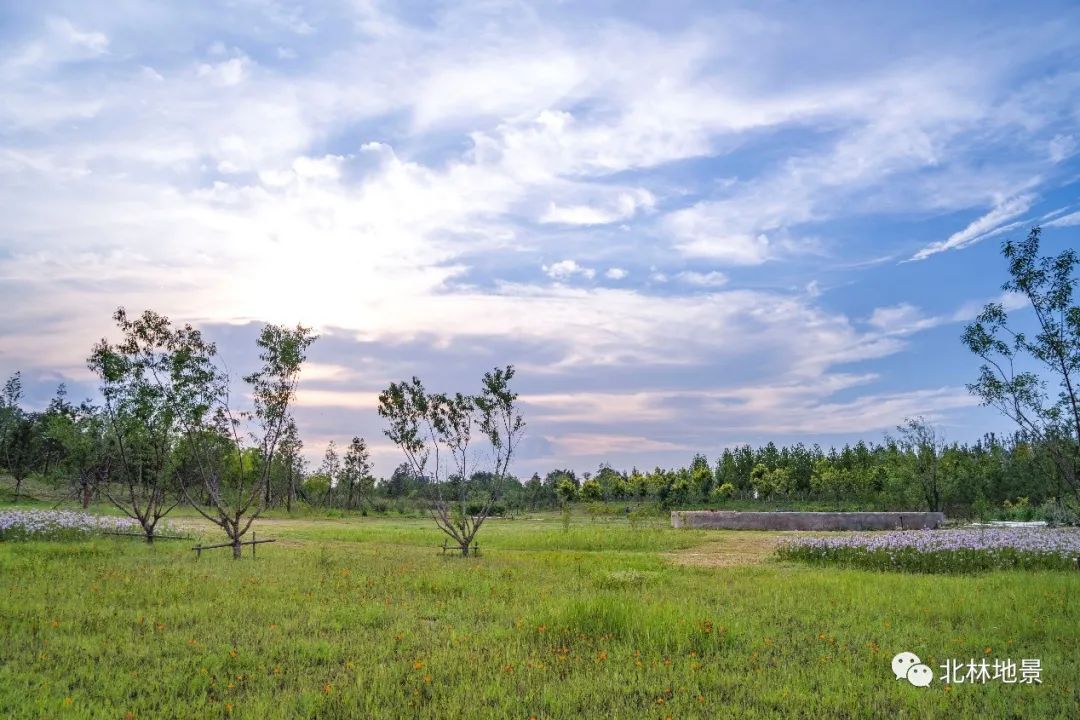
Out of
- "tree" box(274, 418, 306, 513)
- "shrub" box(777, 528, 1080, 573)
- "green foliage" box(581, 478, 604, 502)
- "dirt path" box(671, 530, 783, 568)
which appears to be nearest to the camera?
"shrub" box(777, 528, 1080, 573)

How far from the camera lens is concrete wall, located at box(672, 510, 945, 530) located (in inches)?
1422

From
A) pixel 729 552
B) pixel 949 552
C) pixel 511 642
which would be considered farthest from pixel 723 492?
pixel 511 642

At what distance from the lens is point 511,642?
8891 millimetres

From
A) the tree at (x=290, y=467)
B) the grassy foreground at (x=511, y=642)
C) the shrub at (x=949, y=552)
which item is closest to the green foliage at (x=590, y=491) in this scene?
the tree at (x=290, y=467)

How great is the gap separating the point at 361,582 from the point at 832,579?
31.7 feet

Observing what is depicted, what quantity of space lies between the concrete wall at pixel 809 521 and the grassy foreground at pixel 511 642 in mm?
21426

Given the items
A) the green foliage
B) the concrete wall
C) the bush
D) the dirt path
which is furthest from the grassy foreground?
the green foliage

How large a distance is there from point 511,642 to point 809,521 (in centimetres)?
3188

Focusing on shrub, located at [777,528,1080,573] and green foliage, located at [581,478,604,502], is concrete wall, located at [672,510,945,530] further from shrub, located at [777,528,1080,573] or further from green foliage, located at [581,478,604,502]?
green foliage, located at [581,478,604,502]

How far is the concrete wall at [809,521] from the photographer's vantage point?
36125 mm

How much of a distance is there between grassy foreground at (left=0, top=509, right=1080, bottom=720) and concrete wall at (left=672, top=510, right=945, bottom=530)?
21426mm

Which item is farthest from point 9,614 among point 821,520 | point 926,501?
point 926,501

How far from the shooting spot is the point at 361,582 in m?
13.8

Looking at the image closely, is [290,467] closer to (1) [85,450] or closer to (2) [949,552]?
(1) [85,450]
